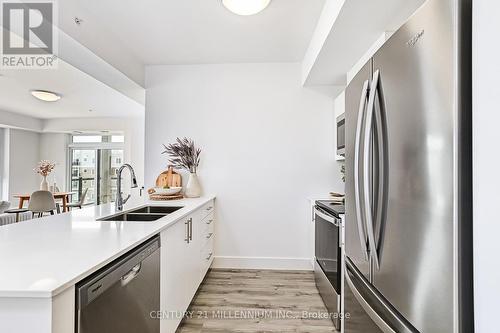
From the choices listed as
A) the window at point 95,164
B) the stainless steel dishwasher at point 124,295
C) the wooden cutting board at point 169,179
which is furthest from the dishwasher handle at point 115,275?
the window at point 95,164

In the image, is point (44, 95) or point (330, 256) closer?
point (330, 256)

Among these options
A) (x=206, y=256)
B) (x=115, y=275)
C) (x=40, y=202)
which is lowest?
(x=206, y=256)

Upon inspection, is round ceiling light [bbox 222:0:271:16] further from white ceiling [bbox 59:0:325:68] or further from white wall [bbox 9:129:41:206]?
white wall [bbox 9:129:41:206]

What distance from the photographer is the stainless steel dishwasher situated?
0.97 metres

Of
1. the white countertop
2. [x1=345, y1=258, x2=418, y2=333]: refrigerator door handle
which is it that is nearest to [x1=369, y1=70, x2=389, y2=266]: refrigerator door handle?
[x1=345, y1=258, x2=418, y2=333]: refrigerator door handle

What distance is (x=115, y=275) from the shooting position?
1.13 m

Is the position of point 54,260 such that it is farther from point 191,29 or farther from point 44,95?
point 44,95

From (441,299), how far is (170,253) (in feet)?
4.91

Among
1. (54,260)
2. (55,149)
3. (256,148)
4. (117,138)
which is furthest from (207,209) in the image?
(55,149)

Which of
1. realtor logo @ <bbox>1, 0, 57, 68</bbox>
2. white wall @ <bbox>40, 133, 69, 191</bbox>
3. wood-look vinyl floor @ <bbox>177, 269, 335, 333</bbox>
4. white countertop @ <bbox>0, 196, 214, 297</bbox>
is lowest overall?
wood-look vinyl floor @ <bbox>177, 269, 335, 333</bbox>

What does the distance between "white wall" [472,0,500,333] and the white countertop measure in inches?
44.0

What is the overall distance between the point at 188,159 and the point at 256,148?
88cm

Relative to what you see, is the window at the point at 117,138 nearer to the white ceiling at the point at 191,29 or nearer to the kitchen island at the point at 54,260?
the white ceiling at the point at 191,29

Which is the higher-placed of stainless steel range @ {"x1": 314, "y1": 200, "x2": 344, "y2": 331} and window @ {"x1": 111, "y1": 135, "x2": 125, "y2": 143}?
window @ {"x1": 111, "y1": 135, "x2": 125, "y2": 143}
